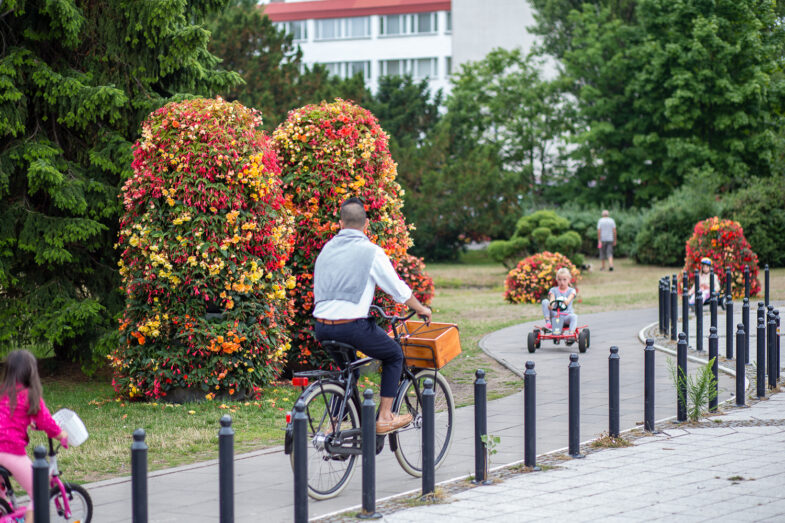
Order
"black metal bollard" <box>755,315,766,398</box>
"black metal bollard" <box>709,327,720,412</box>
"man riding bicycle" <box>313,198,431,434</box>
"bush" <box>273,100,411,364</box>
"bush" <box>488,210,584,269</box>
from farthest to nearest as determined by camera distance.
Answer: "bush" <box>488,210,584,269</box> < "bush" <box>273,100,411,364</box> < "black metal bollard" <box>755,315,766,398</box> < "black metal bollard" <box>709,327,720,412</box> < "man riding bicycle" <box>313,198,431,434</box>

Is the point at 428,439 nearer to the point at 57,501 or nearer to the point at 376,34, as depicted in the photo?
the point at 57,501

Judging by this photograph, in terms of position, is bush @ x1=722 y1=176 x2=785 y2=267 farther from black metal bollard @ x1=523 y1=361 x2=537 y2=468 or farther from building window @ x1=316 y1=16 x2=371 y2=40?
building window @ x1=316 y1=16 x2=371 y2=40

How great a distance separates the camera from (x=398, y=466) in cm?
756

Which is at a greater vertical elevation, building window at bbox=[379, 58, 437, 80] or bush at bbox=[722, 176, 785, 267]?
building window at bbox=[379, 58, 437, 80]

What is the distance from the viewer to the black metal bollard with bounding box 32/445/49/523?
4512 mm

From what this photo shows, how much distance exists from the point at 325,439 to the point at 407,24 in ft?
214

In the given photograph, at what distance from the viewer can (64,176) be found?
40.5 ft

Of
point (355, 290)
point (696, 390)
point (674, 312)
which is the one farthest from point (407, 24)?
point (355, 290)

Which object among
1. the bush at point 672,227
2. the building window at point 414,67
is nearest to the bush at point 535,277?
the bush at point 672,227

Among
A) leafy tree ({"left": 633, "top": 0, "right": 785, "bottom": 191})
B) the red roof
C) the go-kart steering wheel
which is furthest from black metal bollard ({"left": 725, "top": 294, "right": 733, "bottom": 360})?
the red roof

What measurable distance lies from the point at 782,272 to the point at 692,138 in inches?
464

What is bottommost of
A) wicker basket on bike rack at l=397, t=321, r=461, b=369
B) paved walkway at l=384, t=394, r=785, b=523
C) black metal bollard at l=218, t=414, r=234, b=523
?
paved walkway at l=384, t=394, r=785, b=523

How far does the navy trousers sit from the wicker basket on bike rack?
332mm

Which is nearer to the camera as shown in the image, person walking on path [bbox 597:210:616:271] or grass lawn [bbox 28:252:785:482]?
grass lawn [bbox 28:252:785:482]
